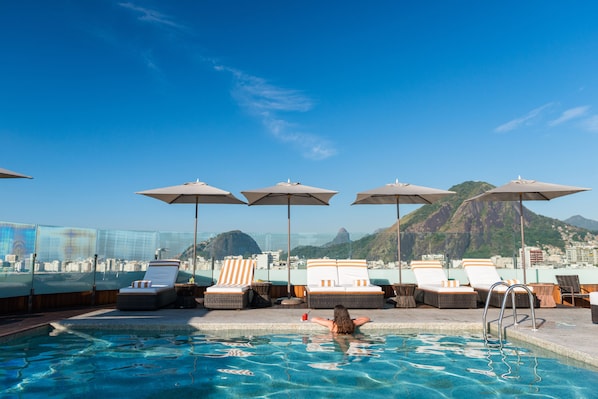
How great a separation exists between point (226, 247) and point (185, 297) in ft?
9.46

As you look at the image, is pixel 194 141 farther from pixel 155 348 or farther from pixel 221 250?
pixel 155 348

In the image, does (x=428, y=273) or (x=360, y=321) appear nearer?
(x=360, y=321)

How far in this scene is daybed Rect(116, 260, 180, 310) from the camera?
7902 millimetres

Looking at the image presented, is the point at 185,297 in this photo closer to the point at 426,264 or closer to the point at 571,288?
the point at 426,264

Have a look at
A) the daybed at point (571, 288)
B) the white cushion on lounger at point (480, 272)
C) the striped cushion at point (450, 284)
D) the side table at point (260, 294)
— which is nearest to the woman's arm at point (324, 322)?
the side table at point (260, 294)

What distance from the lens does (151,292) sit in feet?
26.0

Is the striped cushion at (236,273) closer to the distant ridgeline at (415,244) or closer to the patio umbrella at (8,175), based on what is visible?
the distant ridgeline at (415,244)

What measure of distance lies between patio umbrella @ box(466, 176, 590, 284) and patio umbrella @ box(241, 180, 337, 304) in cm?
386

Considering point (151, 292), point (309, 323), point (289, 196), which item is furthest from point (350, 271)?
point (151, 292)

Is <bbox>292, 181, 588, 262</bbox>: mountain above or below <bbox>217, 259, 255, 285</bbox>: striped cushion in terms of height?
above

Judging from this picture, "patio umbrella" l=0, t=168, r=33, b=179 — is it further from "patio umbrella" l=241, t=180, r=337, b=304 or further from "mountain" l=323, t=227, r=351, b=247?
"mountain" l=323, t=227, r=351, b=247

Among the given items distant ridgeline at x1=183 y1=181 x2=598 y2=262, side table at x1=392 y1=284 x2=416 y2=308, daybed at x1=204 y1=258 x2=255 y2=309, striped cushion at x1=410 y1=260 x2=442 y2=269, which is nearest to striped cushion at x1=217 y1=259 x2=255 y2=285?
daybed at x1=204 y1=258 x2=255 y2=309

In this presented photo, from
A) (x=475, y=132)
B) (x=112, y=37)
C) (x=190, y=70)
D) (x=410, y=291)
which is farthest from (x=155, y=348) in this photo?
(x=475, y=132)

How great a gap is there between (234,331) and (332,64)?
15.4 m
